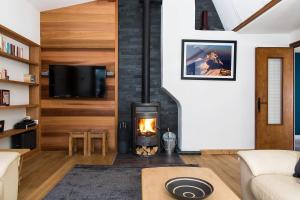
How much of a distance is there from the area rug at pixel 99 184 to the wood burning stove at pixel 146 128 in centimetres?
81

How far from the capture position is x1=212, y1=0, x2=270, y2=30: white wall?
380 centimetres

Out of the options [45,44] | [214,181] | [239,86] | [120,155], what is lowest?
[120,155]

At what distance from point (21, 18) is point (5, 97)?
1.28m

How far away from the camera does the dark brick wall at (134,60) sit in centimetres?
504

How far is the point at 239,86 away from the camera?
4.79 m

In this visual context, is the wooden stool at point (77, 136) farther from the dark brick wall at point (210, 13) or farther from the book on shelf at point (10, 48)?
the dark brick wall at point (210, 13)

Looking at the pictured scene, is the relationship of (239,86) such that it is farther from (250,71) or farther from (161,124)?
(161,124)

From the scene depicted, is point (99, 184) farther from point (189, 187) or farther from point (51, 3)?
point (51, 3)

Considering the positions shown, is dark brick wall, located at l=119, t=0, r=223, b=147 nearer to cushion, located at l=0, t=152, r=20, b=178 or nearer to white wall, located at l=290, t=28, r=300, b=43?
white wall, located at l=290, t=28, r=300, b=43

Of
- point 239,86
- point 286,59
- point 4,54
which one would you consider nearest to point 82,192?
point 4,54

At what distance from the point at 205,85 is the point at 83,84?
88.4 inches

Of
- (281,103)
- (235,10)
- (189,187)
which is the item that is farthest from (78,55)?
(281,103)

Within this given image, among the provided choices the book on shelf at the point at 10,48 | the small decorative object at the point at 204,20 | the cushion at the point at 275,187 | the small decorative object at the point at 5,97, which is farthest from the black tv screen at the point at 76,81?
the cushion at the point at 275,187

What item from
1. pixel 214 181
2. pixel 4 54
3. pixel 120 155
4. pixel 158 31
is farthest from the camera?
pixel 158 31
